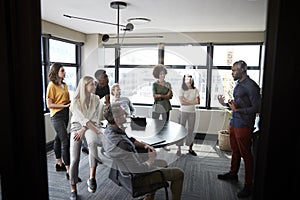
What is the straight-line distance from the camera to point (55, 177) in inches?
110

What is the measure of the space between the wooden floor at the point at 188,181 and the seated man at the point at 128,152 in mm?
566

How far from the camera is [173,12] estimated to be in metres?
3.06

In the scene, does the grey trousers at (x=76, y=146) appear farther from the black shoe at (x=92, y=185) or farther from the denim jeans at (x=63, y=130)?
the denim jeans at (x=63, y=130)

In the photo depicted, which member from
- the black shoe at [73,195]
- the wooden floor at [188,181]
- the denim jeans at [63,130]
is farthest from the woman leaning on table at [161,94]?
the black shoe at [73,195]

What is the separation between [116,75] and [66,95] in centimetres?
223

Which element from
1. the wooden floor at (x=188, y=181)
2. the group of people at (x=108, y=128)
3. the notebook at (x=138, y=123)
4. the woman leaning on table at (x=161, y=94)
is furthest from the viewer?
the woman leaning on table at (x=161, y=94)

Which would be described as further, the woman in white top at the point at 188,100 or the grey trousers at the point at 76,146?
the woman in white top at the point at 188,100

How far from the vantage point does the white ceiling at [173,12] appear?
267cm

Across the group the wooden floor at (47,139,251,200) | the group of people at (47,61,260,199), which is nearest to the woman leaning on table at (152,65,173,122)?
the group of people at (47,61,260,199)

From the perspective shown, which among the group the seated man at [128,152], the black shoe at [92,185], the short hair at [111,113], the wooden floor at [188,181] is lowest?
the wooden floor at [188,181]
